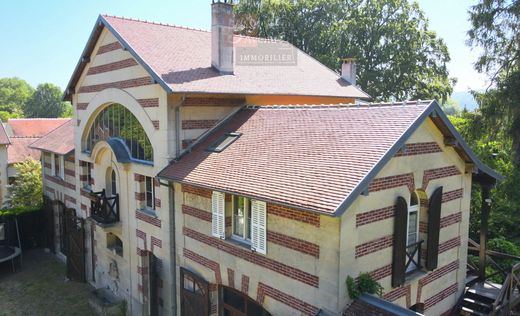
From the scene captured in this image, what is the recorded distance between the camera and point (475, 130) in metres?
20.4

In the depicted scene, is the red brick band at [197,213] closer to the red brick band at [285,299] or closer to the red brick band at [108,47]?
the red brick band at [285,299]

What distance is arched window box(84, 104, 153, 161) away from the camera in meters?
14.2

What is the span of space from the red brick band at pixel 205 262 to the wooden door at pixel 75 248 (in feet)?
26.5

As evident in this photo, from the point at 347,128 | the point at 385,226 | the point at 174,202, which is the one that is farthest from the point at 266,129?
the point at 385,226

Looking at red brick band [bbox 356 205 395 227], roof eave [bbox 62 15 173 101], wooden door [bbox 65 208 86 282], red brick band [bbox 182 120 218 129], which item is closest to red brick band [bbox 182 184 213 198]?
red brick band [bbox 182 120 218 129]

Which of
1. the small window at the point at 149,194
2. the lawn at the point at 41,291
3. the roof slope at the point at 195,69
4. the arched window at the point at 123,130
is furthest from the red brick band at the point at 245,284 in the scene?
the lawn at the point at 41,291

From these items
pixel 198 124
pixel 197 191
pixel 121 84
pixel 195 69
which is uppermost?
pixel 195 69

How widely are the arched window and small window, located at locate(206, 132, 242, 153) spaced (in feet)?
8.48

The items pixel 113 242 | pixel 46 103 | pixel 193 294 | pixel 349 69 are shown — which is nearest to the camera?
pixel 193 294

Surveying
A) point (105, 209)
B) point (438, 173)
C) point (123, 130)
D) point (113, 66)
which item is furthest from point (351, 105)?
point (105, 209)

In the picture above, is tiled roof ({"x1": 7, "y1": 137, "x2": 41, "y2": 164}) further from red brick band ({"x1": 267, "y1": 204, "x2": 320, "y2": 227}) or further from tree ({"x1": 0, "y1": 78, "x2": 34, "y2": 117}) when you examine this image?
tree ({"x1": 0, "y1": 78, "x2": 34, "y2": 117})

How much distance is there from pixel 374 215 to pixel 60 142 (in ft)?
58.5

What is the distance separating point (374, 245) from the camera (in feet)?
29.1

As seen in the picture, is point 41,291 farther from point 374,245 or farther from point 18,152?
point 18,152
